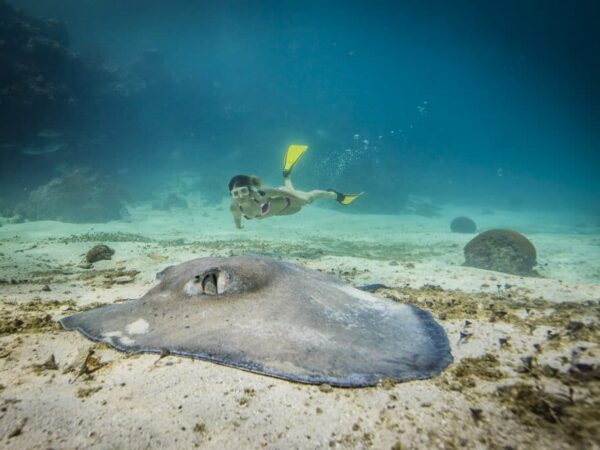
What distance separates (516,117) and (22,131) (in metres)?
91.1

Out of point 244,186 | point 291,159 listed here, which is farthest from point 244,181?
point 291,159

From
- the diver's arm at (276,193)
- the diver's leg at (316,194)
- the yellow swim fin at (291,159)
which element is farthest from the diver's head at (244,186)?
the diver's leg at (316,194)

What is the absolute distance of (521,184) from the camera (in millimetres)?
72875

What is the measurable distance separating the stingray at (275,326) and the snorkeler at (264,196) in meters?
4.79

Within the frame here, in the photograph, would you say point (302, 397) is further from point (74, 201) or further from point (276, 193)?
point (74, 201)

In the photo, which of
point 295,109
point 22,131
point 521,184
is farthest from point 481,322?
point 521,184

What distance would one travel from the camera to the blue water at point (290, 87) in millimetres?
24125

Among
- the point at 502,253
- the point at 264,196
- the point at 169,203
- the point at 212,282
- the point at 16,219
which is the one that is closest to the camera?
the point at 212,282

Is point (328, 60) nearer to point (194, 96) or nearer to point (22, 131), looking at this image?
point (194, 96)

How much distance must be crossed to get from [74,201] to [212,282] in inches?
826

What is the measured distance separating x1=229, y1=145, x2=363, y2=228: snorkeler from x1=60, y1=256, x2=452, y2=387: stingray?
15.7ft

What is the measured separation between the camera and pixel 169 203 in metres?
25.7

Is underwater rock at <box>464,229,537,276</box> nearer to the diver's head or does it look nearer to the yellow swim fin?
the yellow swim fin

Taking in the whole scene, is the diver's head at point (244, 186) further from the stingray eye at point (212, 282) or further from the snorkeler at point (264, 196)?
the stingray eye at point (212, 282)
